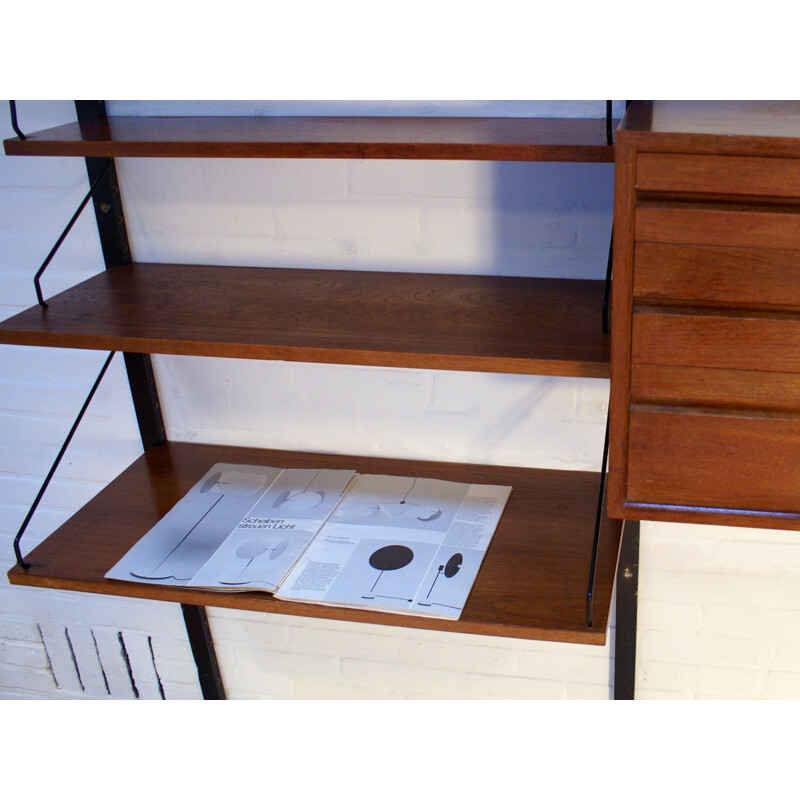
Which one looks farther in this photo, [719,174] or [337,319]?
[337,319]

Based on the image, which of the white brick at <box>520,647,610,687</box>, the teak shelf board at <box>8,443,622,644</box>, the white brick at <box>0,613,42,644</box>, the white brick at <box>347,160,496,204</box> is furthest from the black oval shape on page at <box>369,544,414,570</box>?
the white brick at <box>0,613,42,644</box>

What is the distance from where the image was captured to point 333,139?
1387 mm

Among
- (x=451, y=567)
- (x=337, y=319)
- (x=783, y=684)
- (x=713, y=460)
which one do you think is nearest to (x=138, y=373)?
(x=337, y=319)

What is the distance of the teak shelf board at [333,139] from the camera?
130cm

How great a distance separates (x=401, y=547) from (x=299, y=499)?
0.80 feet

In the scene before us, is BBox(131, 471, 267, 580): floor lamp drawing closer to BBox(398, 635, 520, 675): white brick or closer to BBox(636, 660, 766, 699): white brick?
BBox(398, 635, 520, 675): white brick

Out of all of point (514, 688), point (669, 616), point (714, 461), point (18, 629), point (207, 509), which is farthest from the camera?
point (18, 629)

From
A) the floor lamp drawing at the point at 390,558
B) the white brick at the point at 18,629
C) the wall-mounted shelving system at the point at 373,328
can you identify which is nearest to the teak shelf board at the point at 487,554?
the wall-mounted shelving system at the point at 373,328

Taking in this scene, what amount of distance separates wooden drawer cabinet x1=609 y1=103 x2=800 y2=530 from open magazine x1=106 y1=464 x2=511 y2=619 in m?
0.36

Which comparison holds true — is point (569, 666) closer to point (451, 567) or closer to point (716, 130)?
point (451, 567)

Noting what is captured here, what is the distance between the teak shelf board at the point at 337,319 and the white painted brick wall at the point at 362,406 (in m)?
0.07

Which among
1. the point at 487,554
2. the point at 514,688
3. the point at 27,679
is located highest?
the point at 487,554

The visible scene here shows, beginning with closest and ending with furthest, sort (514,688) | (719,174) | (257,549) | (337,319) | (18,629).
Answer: (719,174)
(337,319)
(257,549)
(514,688)
(18,629)

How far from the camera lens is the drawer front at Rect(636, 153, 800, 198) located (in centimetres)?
112
